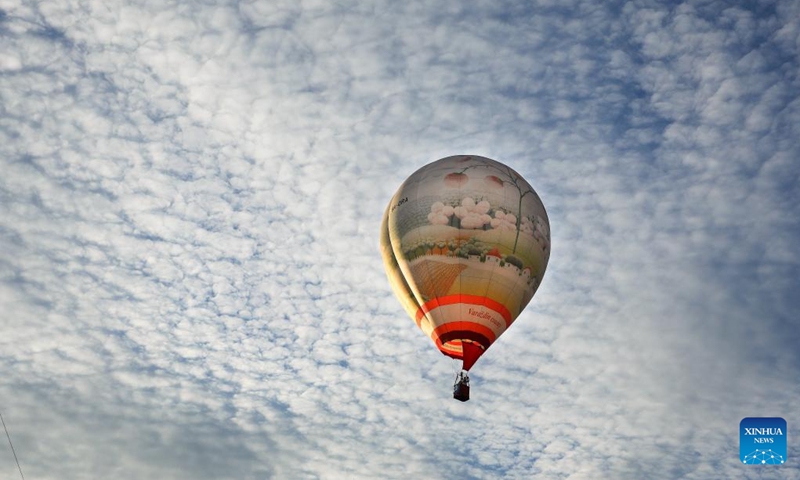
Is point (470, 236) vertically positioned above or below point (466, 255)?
above

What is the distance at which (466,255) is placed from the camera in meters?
49.1

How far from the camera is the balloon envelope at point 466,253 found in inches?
1940

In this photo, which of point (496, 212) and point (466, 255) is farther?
point (496, 212)

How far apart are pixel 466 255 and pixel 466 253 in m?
0.09

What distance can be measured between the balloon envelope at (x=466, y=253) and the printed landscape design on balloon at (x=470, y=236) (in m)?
0.05

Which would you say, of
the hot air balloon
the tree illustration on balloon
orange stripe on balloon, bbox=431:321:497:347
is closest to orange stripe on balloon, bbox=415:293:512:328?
the hot air balloon

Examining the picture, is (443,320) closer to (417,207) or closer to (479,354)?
(479,354)

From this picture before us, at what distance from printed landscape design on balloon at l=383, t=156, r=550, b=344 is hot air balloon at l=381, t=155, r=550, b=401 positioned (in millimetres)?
46

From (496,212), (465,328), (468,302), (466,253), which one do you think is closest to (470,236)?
(466,253)

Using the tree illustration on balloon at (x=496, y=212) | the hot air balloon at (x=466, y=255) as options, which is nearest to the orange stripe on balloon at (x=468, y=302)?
the hot air balloon at (x=466, y=255)

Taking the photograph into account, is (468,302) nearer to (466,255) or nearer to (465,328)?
(465,328)

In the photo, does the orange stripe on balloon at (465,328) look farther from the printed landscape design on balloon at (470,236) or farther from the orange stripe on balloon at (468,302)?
the orange stripe on balloon at (468,302)

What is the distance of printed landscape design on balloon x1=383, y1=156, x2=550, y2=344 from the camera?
162 ft

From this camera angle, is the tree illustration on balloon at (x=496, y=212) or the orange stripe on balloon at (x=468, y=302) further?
the tree illustration on balloon at (x=496, y=212)
